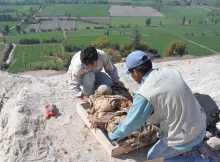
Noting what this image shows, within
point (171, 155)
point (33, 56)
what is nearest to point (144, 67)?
point (171, 155)

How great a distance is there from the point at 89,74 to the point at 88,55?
687mm

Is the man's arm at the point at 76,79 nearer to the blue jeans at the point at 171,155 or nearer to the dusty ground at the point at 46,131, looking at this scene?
the dusty ground at the point at 46,131

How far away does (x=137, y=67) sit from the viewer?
5.05 meters

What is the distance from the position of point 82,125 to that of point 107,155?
1.21m

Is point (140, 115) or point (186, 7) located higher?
point (140, 115)

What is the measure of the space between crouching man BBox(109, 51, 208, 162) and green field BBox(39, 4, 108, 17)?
70867 millimetres

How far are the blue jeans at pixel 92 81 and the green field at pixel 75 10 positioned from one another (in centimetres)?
6778

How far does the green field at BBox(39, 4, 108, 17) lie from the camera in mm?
75562

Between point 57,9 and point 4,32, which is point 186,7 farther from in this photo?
point 4,32

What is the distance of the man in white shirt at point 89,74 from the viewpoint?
7371 millimetres

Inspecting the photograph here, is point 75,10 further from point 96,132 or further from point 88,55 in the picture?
point 96,132

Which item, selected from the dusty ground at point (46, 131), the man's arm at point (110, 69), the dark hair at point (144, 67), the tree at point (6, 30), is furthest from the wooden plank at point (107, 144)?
the tree at point (6, 30)

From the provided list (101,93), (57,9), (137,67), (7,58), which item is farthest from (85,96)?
(57,9)

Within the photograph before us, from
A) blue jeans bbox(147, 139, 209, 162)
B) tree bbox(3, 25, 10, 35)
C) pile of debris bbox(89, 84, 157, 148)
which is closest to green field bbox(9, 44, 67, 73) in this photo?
tree bbox(3, 25, 10, 35)
